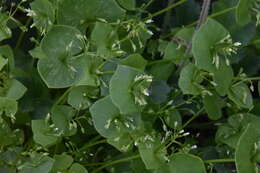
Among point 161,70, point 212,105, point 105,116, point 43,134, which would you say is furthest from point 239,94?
point 43,134

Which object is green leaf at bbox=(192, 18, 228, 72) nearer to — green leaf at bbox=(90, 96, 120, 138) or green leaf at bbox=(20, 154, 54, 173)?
green leaf at bbox=(90, 96, 120, 138)

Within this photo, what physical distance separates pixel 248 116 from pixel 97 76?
33 centimetres

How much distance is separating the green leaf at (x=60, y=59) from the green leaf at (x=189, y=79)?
0.59ft

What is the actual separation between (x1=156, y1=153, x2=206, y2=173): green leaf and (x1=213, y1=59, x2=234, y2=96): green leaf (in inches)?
5.7

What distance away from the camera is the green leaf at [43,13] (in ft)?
2.86

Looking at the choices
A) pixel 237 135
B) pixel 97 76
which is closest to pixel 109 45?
pixel 97 76

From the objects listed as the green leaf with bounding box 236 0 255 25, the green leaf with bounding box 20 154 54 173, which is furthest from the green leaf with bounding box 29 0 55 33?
the green leaf with bounding box 236 0 255 25

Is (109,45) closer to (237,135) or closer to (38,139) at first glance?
(38,139)

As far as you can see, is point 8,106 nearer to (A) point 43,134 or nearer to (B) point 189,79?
(A) point 43,134

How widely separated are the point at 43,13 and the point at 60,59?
9 centimetres

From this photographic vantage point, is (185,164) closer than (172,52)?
Yes

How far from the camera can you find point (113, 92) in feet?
2.65

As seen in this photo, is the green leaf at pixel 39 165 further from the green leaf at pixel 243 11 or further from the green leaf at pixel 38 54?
the green leaf at pixel 243 11

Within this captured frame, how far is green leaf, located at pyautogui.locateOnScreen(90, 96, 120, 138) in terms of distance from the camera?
845mm
